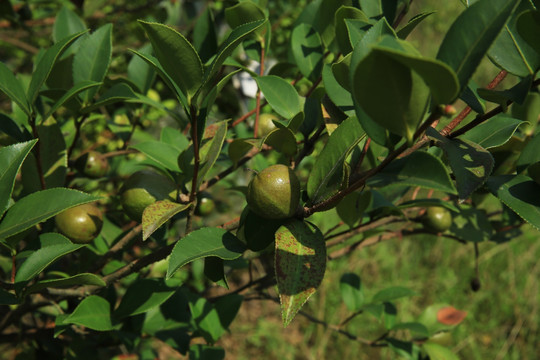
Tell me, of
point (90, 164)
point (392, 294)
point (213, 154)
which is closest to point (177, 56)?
point (213, 154)

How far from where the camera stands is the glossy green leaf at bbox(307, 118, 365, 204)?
1.71 ft

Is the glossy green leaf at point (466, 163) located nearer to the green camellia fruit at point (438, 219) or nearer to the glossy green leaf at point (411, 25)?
the glossy green leaf at point (411, 25)

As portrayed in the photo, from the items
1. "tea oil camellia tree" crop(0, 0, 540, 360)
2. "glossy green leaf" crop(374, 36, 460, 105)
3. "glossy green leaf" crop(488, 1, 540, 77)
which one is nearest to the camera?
"glossy green leaf" crop(374, 36, 460, 105)

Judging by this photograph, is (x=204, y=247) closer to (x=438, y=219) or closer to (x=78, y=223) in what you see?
(x=78, y=223)

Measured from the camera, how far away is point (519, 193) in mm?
557

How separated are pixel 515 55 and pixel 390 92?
0.83 ft

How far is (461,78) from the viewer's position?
393 millimetres

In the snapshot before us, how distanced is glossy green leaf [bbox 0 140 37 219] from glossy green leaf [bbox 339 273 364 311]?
816mm

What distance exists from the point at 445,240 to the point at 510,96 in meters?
2.94

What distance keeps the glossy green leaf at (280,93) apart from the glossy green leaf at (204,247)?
0.71 ft

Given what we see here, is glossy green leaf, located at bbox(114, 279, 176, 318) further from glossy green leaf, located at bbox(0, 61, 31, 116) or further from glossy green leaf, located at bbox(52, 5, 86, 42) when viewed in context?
glossy green leaf, located at bbox(52, 5, 86, 42)

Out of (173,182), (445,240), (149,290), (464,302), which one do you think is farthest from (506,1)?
(445,240)

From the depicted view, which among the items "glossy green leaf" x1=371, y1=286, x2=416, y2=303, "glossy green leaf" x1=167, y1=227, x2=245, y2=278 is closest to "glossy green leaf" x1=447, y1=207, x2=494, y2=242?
"glossy green leaf" x1=371, y1=286, x2=416, y2=303

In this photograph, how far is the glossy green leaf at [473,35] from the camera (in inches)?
14.6
